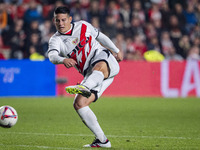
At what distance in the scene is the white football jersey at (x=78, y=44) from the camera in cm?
681

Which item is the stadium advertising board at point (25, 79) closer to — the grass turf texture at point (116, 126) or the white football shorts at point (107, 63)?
the grass turf texture at point (116, 126)

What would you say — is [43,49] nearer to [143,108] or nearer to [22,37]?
[22,37]

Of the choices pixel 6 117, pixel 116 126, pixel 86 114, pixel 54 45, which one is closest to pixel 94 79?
pixel 86 114

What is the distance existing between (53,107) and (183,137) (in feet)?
19.5

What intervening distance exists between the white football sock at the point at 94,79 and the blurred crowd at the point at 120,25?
35.8ft

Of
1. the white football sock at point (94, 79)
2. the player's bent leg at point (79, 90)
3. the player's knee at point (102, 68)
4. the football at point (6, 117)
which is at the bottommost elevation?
the football at point (6, 117)

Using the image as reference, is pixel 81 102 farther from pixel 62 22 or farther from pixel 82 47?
pixel 62 22

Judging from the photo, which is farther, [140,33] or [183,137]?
[140,33]

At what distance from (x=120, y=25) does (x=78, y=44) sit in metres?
11.5

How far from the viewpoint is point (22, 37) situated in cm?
1756

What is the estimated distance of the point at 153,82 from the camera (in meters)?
16.5

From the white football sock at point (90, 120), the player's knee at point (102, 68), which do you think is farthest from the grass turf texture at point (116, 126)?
the player's knee at point (102, 68)

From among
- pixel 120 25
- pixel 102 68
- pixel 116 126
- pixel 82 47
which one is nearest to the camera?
pixel 102 68

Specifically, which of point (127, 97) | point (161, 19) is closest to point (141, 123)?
point (127, 97)
